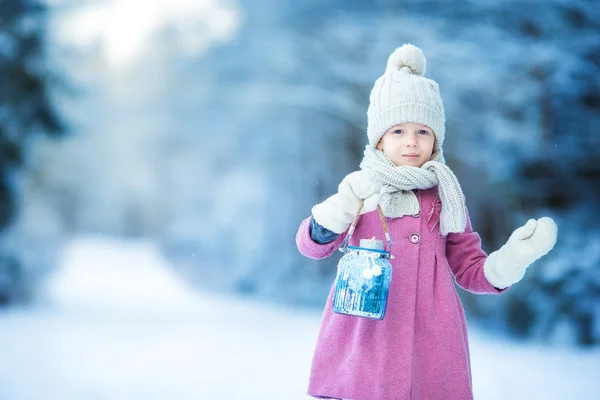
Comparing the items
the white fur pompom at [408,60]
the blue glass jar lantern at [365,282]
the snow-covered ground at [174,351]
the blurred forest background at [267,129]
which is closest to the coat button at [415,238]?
the blue glass jar lantern at [365,282]

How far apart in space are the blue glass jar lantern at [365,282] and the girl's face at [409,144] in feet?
0.77

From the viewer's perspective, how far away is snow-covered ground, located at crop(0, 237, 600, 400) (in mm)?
2795

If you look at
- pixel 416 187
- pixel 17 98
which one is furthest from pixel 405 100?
pixel 17 98

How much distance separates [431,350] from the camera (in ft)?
4.73

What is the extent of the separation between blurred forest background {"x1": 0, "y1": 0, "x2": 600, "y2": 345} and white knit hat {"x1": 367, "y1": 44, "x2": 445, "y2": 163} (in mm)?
2900

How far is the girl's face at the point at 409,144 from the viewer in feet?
4.97

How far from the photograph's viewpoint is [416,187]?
4.81 ft

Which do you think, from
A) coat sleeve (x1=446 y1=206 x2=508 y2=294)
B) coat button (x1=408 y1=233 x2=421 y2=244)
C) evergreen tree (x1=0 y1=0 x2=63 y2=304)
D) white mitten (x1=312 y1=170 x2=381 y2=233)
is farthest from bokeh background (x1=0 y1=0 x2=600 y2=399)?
white mitten (x1=312 y1=170 x2=381 y2=233)

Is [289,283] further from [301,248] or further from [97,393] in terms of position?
[301,248]

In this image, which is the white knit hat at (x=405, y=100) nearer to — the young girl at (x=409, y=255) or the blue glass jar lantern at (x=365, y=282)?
the young girl at (x=409, y=255)

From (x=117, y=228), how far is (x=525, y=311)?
3878 millimetres

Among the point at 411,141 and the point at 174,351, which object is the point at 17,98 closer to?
the point at 174,351

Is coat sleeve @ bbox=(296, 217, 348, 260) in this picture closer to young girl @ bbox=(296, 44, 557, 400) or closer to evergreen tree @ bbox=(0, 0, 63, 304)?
young girl @ bbox=(296, 44, 557, 400)

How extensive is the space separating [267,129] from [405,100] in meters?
4.13
